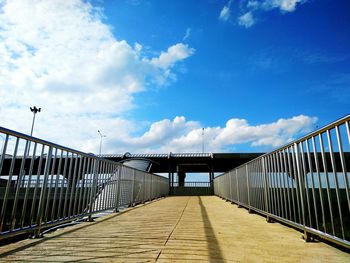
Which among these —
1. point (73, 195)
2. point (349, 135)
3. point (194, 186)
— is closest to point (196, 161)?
point (194, 186)

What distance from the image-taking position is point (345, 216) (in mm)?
2498

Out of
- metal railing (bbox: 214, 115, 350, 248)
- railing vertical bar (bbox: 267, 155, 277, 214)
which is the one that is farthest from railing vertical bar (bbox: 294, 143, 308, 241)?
railing vertical bar (bbox: 267, 155, 277, 214)

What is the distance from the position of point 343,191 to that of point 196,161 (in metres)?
29.5

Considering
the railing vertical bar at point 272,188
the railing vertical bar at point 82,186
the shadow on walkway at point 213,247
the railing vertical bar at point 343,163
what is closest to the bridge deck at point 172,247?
the shadow on walkway at point 213,247

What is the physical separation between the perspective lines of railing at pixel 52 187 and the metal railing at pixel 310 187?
143 inches

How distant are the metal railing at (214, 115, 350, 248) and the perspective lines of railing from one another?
11.9 feet

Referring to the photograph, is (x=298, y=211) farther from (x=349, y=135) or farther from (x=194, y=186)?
(x=194, y=186)

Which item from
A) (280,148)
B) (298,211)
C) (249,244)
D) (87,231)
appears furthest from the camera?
(280,148)

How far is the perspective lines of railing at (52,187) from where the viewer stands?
3.07 meters

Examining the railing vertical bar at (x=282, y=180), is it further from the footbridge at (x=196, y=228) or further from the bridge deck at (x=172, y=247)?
the bridge deck at (x=172, y=247)

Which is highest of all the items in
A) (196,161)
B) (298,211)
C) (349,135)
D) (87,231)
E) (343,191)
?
(196,161)

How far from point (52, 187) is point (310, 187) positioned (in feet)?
12.7

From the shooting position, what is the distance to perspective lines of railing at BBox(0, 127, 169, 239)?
3074mm

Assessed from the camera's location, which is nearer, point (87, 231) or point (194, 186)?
point (87, 231)
